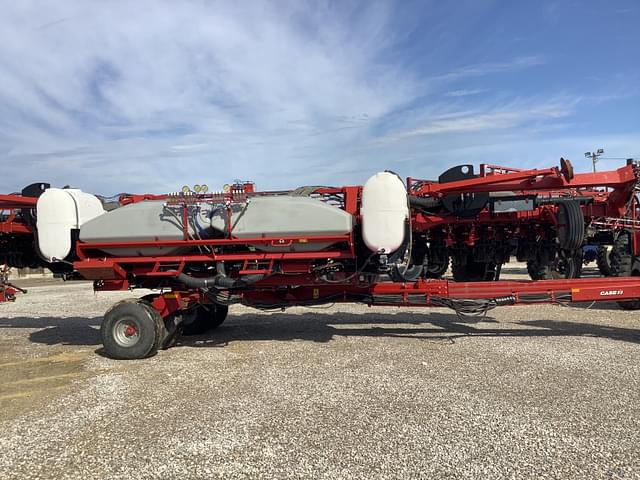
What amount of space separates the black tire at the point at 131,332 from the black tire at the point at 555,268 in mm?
9532

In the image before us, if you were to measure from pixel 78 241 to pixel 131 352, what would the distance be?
5.76 ft

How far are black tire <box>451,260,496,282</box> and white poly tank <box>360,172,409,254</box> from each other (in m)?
6.03

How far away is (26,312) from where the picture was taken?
11609 mm

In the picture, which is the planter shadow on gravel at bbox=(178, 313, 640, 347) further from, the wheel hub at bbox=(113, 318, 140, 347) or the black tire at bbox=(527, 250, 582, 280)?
the black tire at bbox=(527, 250, 582, 280)

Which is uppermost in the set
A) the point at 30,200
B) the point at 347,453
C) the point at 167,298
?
the point at 30,200

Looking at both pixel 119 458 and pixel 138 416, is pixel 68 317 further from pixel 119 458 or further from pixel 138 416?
pixel 119 458

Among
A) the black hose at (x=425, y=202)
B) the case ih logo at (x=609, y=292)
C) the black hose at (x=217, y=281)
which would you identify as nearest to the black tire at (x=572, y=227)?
the black hose at (x=425, y=202)

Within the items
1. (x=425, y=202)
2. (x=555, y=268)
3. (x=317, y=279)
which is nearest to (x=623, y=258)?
(x=555, y=268)

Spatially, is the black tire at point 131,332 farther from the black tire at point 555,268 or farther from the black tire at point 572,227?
the black tire at point 555,268

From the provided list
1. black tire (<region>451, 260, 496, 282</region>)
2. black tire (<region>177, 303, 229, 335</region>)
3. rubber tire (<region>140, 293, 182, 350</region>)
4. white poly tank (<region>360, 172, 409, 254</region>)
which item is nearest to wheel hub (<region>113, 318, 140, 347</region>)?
rubber tire (<region>140, 293, 182, 350</region>)

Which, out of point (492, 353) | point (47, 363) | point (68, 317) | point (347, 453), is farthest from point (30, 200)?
point (492, 353)

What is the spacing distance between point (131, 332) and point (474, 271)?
8.29 metres

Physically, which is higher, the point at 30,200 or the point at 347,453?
the point at 30,200

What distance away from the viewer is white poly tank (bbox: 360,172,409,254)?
6078 mm
